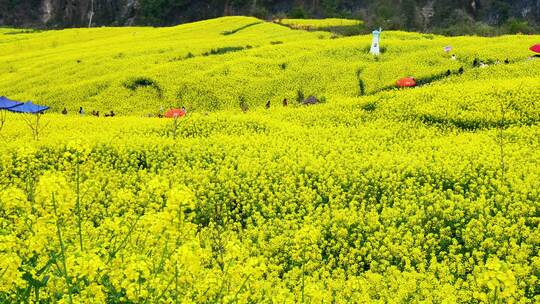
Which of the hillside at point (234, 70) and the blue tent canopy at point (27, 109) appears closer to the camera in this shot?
the blue tent canopy at point (27, 109)

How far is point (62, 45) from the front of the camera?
48.6 m

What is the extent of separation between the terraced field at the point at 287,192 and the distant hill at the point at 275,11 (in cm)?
3584

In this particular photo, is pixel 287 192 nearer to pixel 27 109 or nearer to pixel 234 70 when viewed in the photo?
pixel 27 109

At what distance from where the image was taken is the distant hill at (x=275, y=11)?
7294 centimetres

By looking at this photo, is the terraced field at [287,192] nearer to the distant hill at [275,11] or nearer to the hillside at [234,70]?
the hillside at [234,70]

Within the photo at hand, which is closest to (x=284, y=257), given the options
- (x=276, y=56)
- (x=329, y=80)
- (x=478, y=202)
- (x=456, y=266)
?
(x=456, y=266)

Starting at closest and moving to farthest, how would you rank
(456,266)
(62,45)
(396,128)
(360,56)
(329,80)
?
(456,266) → (396,128) → (329,80) → (360,56) → (62,45)

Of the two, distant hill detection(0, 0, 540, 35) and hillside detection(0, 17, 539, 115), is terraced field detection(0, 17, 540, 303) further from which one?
distant hill detection(0, 0, 540, 35)

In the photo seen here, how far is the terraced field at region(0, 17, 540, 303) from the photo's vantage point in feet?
20.0

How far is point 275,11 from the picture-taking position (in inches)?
3253

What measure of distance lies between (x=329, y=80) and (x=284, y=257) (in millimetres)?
19167

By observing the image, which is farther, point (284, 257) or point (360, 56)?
point (360, 56)

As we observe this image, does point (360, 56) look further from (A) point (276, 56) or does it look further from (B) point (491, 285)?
(B) point (491, 285)

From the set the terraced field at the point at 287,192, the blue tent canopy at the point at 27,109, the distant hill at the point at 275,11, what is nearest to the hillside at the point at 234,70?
the terraced field at the point at 287,192
